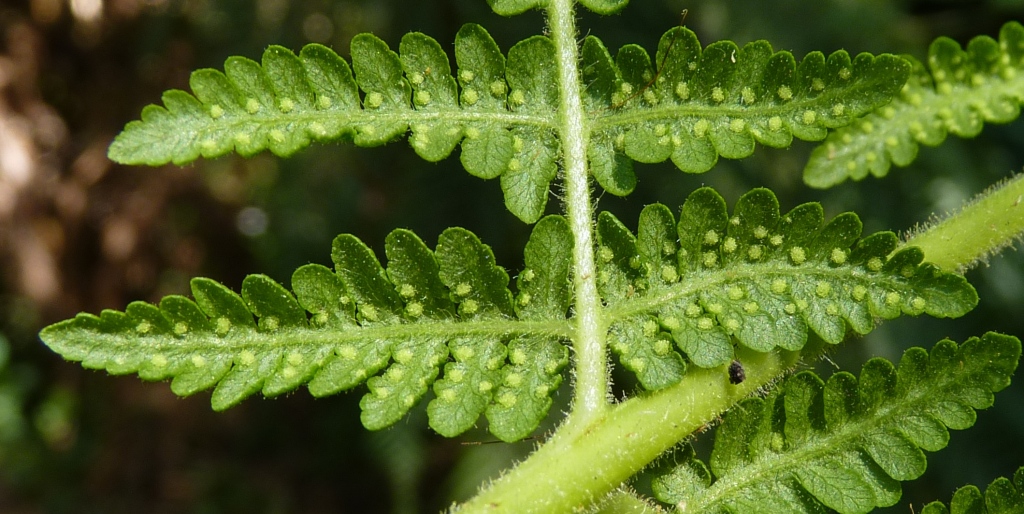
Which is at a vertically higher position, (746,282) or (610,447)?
(746,282)

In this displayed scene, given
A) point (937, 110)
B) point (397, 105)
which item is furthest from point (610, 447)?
point (937, 110)

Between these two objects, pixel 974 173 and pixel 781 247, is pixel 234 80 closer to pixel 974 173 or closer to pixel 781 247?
pixel 781 247

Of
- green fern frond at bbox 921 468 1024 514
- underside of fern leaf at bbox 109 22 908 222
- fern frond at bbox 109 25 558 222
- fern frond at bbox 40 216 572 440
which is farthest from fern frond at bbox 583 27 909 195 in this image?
green fern frond at bbox 921 468 1024 514

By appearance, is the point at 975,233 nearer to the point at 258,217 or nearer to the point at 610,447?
the point at 610,447

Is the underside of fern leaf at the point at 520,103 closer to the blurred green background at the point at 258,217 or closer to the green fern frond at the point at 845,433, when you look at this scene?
the green fern frond at the point at 845,433

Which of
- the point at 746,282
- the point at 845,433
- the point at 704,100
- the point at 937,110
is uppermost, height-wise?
the point at 704,100

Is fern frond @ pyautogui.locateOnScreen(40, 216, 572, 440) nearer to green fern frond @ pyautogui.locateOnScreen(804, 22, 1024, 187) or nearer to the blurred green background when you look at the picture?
green fern frond @ pyautogui.locateOnScreen(804, 22, 1024, 187)

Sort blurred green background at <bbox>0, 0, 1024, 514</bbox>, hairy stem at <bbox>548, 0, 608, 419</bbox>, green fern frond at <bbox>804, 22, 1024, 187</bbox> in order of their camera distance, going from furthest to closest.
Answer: blurred green background at <bbox>0, 0, 1024, 514</bbox> → green fern frond at <bbox>804, 22, 1024, 187</bbox> → hairy stem at <bbox>548, 0, 608, 419</bbox>

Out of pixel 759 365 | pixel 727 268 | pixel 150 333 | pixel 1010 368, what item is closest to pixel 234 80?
pixel 150 333
